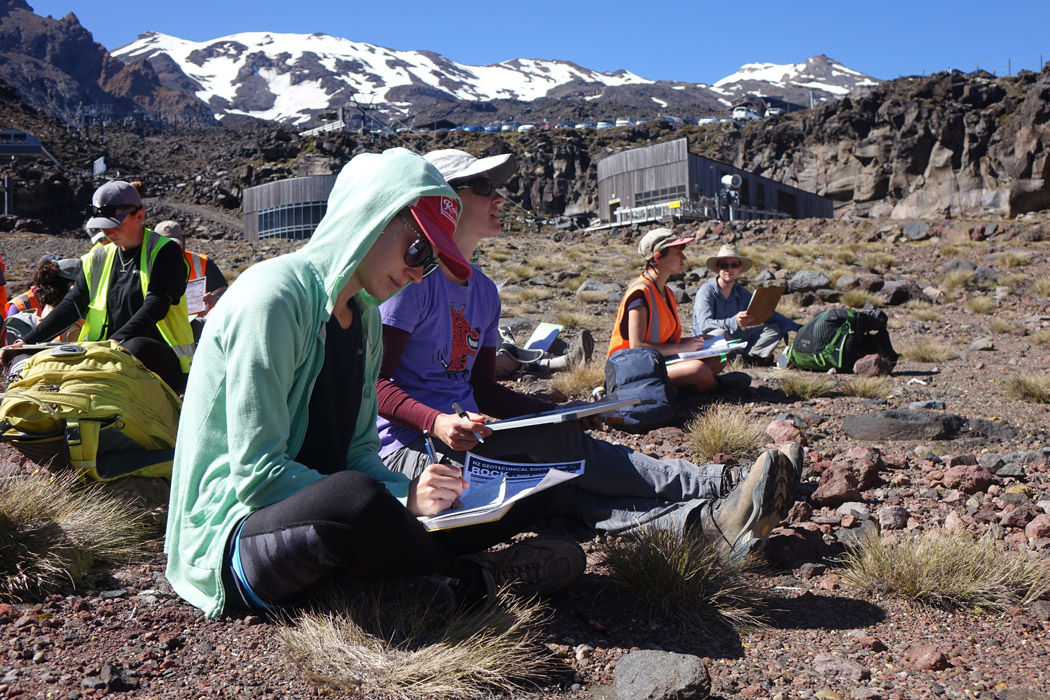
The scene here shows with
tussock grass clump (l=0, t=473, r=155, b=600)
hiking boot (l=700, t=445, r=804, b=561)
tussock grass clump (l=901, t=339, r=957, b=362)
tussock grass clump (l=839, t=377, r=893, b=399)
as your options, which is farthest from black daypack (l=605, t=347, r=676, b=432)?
tussock grass clump (l=901, t=339, r=957, b=362)

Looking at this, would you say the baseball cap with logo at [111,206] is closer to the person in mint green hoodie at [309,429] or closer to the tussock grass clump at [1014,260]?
the person in mint green hoodie at [309,429]

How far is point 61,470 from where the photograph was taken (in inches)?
144

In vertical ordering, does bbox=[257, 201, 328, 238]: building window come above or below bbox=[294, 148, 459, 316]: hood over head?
above

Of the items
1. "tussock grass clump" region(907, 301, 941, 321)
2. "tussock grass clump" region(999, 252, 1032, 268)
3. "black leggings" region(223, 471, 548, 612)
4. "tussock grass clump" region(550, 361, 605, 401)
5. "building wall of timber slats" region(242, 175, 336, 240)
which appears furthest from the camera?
"building wall of timber slats" region(242, 175, 336, 240)

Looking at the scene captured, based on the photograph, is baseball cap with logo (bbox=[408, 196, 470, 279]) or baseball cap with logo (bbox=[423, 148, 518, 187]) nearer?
baseball cap with logo (bbox=[408, 196, 470, 279])

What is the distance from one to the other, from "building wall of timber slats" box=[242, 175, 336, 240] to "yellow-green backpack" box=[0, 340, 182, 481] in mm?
60055

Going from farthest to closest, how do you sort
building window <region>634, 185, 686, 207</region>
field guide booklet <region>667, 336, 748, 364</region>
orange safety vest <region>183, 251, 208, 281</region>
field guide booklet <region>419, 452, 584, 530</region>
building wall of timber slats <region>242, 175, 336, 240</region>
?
building wall of timber slats <region>242, 175, 336, 240</region>
building window <region>634, 185, 686, 207</region>
orange safety vest <region>183, 251, 208, 281</region>
field guide booklet <region>667, 336, 748, 364</region>
field guide booklet <region>419, 452, 584, 530</region>

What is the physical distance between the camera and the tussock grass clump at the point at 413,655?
2.21m

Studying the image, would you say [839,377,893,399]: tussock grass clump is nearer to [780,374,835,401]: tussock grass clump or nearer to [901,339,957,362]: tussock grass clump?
[780,374,835,401]: tussock grass clump

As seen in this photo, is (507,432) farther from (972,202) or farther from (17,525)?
(972,202)

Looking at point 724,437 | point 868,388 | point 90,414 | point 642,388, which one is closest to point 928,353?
point 868,388

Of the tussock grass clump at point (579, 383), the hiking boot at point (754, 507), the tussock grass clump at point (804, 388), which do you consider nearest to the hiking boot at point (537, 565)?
the hiking boot at point (754, 507)

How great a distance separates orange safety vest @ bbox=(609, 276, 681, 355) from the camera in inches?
241

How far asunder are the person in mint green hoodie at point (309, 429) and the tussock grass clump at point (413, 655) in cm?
13
